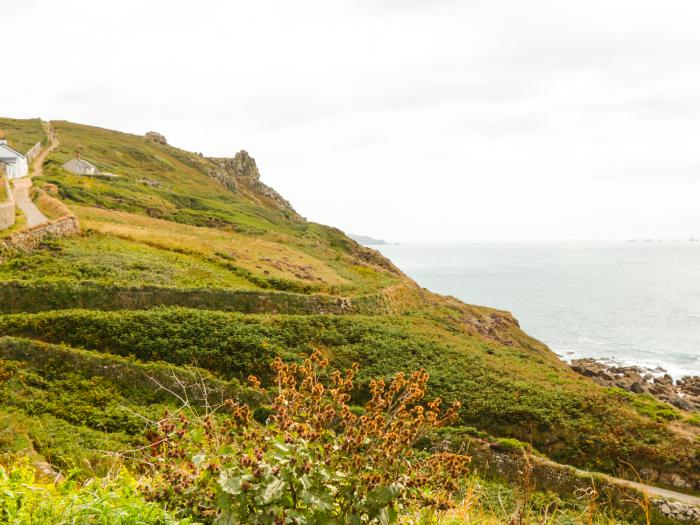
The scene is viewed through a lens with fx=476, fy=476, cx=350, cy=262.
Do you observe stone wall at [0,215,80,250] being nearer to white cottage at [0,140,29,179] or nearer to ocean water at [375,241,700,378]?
white cottage at [0,140,29,179]

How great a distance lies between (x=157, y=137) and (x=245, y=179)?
117 ft

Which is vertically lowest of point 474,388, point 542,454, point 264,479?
point 542,454

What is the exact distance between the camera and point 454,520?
5988 mm

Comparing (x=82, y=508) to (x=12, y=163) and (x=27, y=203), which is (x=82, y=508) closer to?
(x=27, y=203)

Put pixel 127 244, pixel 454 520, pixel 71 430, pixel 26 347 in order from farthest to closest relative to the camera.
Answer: pixel 127 244 → pixel 26 347 → pixel 71 430 → pixel 454 520

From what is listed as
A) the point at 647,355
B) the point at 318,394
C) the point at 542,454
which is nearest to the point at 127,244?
the point at 542,454

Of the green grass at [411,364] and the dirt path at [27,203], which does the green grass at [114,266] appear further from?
the green grass at [411,364]

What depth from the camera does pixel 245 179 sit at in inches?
6088

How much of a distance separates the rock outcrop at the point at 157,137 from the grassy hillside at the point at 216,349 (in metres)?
118

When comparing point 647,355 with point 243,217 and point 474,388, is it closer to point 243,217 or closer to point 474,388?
point 474,388

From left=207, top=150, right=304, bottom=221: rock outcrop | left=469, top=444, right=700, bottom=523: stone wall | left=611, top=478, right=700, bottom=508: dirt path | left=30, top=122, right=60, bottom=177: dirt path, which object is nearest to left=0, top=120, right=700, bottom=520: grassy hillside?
left=611, top=478, right=700, bottom=508: dirt path

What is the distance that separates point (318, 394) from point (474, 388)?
2674 centimetres

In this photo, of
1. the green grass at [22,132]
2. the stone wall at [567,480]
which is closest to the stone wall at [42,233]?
the stone wall at [567,480]

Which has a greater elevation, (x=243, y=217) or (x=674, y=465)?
(x=243, y=217)
